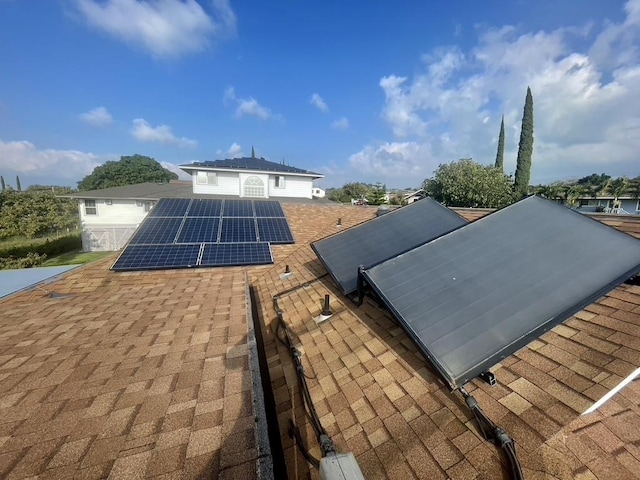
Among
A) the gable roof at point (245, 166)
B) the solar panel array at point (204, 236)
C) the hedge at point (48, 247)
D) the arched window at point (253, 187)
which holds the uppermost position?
the gable roof at point (245, 166)

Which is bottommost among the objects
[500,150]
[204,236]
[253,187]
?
[204,236]

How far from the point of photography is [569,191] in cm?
3503

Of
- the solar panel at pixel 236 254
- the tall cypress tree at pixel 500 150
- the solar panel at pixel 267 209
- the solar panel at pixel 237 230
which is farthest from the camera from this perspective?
the tall cypress tree at pixel 500 150

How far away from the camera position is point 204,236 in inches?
386

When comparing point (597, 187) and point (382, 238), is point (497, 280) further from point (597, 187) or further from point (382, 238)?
point (597, 187)

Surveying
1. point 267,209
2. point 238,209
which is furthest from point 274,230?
point 238,209

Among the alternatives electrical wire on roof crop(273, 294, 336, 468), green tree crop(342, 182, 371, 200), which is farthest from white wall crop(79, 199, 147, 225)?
green tree crop(342, 182, 371, 200)

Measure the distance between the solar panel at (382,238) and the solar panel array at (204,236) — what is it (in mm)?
3459

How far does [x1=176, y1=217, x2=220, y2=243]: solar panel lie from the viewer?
9.52 meters

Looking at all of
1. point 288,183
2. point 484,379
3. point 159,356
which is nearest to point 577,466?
point 484,379

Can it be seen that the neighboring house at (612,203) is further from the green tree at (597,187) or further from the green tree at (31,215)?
the green tree at (31,215)

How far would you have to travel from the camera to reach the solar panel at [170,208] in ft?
36.7

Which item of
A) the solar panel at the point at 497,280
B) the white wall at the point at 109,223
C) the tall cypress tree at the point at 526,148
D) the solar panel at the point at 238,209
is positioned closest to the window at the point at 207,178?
the white wall at the point at 109,223

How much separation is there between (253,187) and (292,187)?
4319mm
